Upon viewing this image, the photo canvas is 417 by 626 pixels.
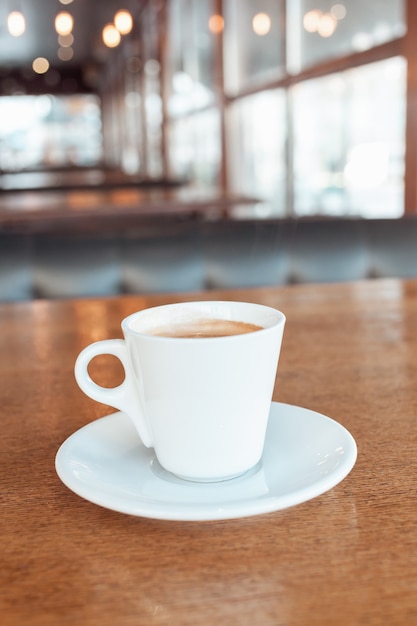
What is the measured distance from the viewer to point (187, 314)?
1.63ft

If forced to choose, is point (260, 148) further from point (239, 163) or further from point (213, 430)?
point (213, 430)

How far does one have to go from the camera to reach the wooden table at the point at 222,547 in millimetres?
326

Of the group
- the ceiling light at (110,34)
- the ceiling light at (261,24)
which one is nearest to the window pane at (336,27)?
the ceiling light at (261,24)

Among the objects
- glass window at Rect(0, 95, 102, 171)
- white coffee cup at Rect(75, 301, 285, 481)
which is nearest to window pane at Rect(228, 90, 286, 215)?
white coffee cup at Rect(75, 301, 285, 481)

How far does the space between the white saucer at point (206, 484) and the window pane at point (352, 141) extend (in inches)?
118

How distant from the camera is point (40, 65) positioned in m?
17.9

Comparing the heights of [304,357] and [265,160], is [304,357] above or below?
below

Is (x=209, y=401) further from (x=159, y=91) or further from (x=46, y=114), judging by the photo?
(x=46, y=114)

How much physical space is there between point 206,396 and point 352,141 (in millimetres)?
3882

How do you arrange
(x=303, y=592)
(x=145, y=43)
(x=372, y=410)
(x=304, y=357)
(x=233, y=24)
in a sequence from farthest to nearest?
(x=145, y=43), (x=233, y=24), (x=304, y=357), (x=372, y=410), (x=303, y=592)

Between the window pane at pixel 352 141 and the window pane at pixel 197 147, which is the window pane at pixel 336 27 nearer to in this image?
the window pane at pixel 352 141

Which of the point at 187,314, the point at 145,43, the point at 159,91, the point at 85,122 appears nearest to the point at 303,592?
the point at 187,314

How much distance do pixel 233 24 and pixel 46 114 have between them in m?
15.8

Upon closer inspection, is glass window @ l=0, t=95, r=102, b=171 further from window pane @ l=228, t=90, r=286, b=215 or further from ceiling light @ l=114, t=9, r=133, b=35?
window pane @ l=228, t=90, r=286, b=215
